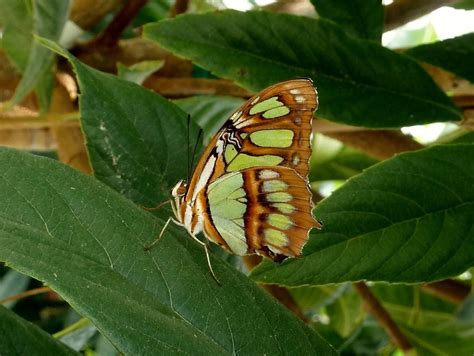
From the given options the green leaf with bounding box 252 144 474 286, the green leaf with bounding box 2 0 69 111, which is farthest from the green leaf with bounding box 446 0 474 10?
the green leaf with bounding box 2 0 69 111

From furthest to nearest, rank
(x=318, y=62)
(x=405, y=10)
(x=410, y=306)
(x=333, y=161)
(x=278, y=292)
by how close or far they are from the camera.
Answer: (x=410, y=306) → (x=333, y=161) → (x=278, y=292) → (x=405, y=10) → (x=318, y=62)

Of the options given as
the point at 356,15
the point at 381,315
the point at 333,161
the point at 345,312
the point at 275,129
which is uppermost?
the point at 356,15

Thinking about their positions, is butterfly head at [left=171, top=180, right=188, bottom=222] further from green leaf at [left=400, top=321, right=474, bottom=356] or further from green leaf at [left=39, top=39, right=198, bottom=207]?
green leaf at [left=400, top=321, right=474, bottom=356]

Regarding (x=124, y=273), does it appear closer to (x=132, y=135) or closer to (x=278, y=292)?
(x=132, y=135)

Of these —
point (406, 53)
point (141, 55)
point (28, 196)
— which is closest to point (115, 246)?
point (28, 196)

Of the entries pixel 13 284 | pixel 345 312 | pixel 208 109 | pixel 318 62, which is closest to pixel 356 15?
pixel 318 62

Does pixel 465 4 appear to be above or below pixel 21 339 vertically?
Result: above
